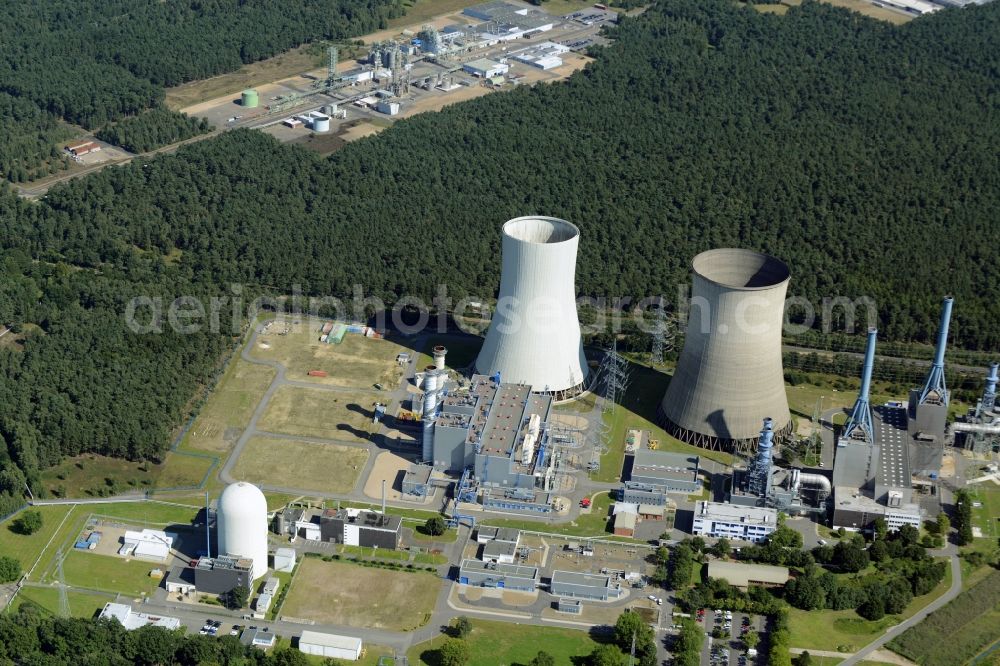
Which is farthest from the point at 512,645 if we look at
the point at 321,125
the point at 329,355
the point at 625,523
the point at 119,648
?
the point at 321,125

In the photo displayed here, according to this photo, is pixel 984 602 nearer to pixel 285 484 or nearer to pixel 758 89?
pixel 285 484

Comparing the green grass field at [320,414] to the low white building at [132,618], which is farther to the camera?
the green grass field at [320,414]

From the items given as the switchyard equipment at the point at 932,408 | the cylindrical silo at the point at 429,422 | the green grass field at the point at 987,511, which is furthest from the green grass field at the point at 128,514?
the green grass field at the point at 987,511

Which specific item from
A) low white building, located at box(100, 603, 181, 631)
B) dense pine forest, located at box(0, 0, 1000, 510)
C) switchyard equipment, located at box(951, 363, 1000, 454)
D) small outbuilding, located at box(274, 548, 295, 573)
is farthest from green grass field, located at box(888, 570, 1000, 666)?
low white building, located at box(100, 603, 181, 631)

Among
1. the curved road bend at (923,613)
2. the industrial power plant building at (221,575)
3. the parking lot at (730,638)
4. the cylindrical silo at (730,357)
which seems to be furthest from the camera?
the cylindrical silo at (730,357)

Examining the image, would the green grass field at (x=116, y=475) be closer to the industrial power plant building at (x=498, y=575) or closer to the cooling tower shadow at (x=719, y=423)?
the industrial power plant building at (x=498, y=575)

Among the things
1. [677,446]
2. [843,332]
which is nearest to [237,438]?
[677,446]

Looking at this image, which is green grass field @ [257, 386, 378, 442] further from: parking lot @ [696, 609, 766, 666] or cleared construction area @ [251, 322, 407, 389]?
parking lot @ [696, 609, 766, 666]
